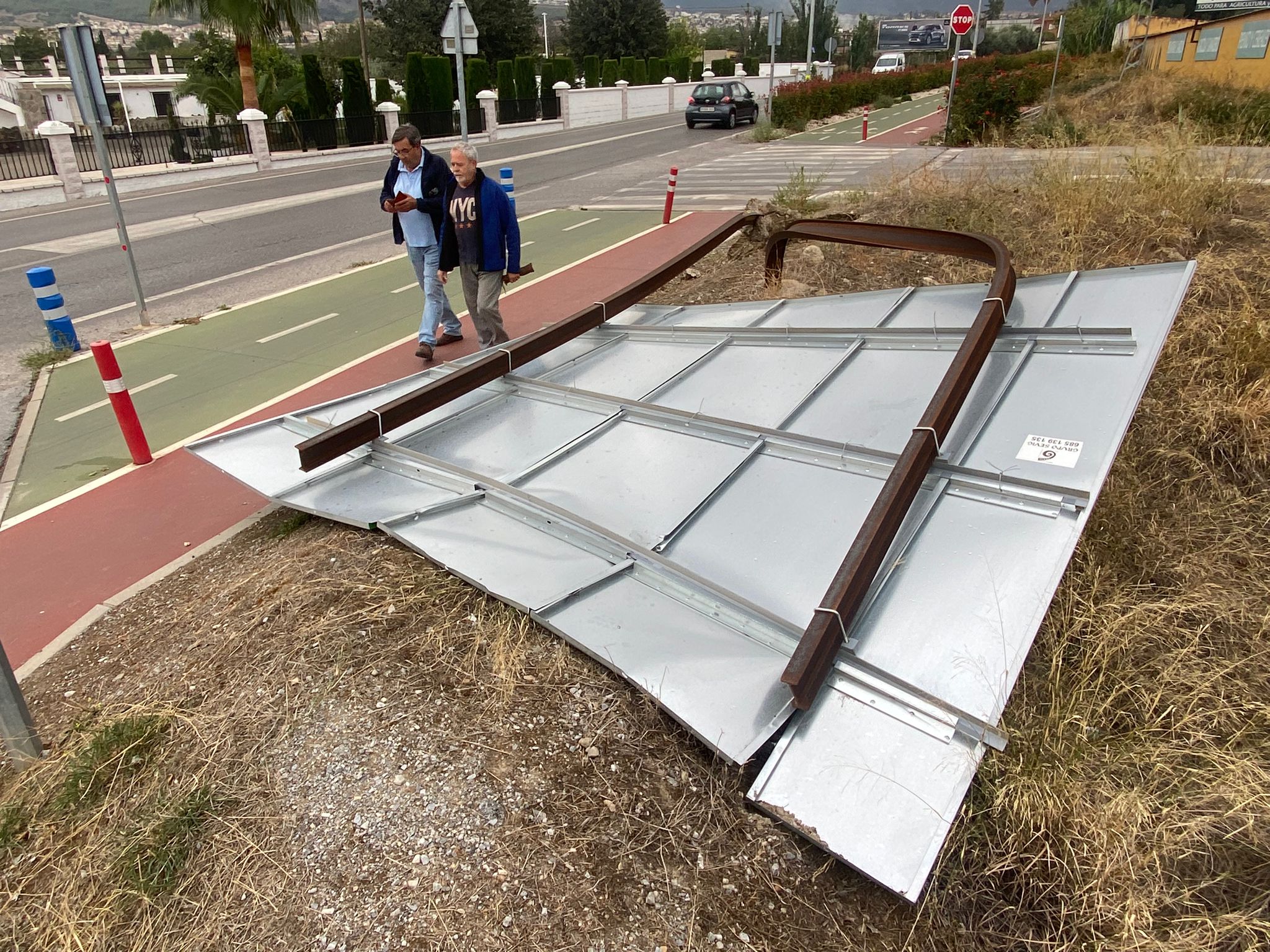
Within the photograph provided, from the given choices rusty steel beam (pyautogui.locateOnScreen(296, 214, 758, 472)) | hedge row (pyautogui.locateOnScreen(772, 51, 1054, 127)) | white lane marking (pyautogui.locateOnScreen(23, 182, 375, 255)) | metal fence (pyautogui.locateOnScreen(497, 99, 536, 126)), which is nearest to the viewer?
rusty steel beam (pyautogui.locateOnScreen(296, 214, 758, 472))

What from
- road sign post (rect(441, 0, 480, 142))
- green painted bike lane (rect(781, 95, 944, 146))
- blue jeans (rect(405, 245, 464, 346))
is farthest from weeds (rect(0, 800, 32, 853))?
green painted bike lane (rect(781, 95, 944, 146))

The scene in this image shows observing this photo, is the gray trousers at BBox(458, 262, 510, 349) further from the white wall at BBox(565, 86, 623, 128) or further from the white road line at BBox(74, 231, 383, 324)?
the white wall at BBox(565, 86, 623, 128)

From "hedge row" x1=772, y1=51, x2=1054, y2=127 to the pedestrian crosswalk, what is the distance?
12.7 ft

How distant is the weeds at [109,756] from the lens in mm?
2961

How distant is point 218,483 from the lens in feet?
19.2

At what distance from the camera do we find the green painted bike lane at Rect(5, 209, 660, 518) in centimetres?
648

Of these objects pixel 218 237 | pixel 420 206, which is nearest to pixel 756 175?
pixel 218 237

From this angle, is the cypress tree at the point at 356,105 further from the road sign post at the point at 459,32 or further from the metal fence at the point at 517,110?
the road sign post at the point at 459,32

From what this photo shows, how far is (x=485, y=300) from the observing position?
7.07 metres

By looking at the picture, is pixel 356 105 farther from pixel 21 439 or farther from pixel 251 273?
pixel 21 439

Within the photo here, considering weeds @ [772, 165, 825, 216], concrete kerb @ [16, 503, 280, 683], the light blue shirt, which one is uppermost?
the light blue shirt

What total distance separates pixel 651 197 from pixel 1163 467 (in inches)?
542

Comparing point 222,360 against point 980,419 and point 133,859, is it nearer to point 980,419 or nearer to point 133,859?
point 133,859

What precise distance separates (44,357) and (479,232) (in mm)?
5616
